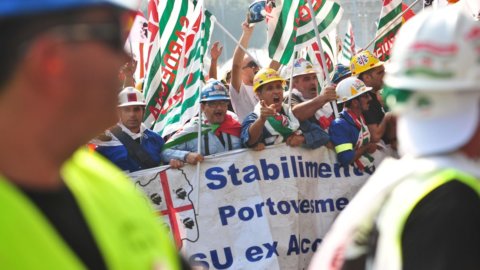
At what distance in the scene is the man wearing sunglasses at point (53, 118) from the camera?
69.0 inches

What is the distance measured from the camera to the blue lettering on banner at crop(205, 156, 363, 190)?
8.49 meters


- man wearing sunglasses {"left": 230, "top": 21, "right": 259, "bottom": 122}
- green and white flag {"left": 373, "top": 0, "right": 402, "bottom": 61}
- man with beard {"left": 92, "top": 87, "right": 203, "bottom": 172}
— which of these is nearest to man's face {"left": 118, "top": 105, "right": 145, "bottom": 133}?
man with beard {"left": 92, "top": 87, "right": 203, "bottom": 172}

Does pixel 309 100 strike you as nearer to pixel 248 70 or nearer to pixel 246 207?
pixel 246 207

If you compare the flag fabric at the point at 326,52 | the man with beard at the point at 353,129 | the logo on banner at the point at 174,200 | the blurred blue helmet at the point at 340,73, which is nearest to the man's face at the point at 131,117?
the logo on banner at the point at 174,200

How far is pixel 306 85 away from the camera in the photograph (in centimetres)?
971

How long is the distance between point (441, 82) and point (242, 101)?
7141 mm

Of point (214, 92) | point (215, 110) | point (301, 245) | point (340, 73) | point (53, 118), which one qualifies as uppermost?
point (53, 118)

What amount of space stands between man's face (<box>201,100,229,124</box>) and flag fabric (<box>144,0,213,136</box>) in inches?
40.7

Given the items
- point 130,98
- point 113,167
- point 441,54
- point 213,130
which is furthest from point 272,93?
point 113,167

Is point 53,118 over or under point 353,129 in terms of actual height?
over

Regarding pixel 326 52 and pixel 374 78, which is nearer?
pixel 374 78

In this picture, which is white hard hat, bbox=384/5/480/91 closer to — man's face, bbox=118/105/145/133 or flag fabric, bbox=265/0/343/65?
man's face, bbox=118/105/145/133

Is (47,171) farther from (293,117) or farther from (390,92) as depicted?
(293,117)

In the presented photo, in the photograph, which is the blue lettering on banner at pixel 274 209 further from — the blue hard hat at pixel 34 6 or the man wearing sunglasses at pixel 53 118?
the blue hard hat at pixel 34 6
